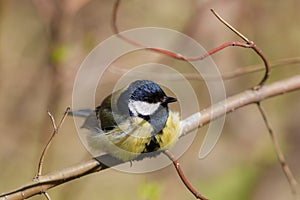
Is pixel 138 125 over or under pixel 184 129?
over

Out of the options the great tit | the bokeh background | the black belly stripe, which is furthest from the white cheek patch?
the bokeh background

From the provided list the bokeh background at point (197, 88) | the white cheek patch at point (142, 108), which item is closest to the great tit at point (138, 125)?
the white cheek patch at point (142, 108)

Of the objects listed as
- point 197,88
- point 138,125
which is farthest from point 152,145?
point 197,88

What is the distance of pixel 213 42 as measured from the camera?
161 inches

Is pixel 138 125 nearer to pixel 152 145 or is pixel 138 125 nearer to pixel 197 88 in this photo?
pixel 152 145

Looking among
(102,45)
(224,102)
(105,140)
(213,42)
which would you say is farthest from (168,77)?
(213,42)

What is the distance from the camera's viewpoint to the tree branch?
1.94 metres

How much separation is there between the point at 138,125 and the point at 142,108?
3.0 inches

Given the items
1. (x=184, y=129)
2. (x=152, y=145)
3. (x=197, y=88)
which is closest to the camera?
(x=152, y=145)

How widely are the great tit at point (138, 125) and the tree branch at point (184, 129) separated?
8 centimetres

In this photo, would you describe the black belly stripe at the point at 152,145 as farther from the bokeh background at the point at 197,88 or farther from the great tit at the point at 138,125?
the bokeh background at the point at 197,88

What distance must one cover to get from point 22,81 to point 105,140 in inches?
70.2

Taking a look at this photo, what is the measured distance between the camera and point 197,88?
13.8ft

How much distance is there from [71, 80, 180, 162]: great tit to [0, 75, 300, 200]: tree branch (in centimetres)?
8
